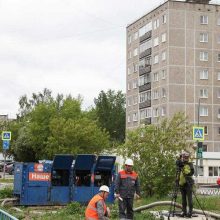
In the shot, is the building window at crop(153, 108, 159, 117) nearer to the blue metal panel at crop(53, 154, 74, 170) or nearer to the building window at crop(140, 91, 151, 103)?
the building window at crop(140, 91, 151, 103)

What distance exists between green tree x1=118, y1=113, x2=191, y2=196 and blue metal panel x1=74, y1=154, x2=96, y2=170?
122 inches

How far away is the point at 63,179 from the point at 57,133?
112ft

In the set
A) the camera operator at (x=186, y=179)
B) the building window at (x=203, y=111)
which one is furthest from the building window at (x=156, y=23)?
the camera operator at (x=186, y=179)

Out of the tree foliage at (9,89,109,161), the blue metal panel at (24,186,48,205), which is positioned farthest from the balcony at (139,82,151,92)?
the blue metal panel at (24,186,48,205)

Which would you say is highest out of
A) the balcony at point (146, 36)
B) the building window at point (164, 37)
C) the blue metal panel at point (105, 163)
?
the balcony at point (146, 36)

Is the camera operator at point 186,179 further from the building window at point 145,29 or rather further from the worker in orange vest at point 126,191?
the building window at point 145,29

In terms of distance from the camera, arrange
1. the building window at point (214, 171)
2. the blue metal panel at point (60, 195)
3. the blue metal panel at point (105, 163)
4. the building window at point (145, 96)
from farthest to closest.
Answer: the building window at point (145, 96)
the building window at point (214, 171)
the blue metal panel at point (105, 163)
the blue metal panel at point (60, 195)

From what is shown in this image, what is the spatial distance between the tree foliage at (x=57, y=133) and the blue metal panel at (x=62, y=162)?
31.1 m

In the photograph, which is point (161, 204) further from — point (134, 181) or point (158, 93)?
point (158, 93)

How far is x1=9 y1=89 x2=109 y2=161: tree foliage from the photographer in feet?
179

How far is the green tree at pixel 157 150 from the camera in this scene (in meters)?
23.8

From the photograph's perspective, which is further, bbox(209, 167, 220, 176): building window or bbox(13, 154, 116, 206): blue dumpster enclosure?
bbox(209, 167, 220, 176): building window

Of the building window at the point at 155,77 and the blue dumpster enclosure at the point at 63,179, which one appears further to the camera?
the building window at the point at 155,77

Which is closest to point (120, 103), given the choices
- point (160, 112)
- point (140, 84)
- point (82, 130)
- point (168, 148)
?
point (140, 84)
